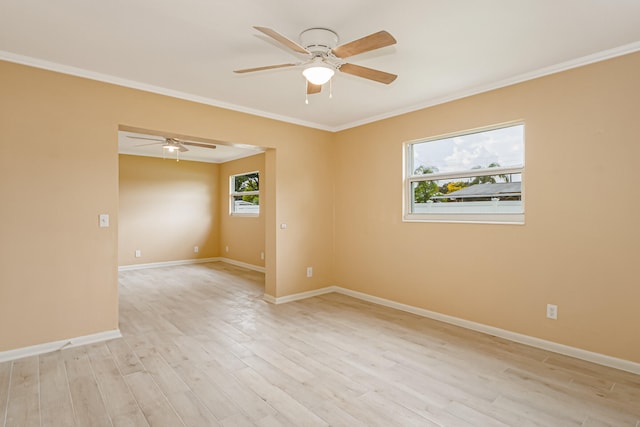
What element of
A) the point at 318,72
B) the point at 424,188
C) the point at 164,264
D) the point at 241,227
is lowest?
the point at 164,264

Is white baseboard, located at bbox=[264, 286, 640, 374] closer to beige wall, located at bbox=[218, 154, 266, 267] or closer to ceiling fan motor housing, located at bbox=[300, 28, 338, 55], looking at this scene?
beige wall, located at bbox=[218, 154, 266, 267]

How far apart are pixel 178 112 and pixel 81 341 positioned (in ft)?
Answer: 8.05

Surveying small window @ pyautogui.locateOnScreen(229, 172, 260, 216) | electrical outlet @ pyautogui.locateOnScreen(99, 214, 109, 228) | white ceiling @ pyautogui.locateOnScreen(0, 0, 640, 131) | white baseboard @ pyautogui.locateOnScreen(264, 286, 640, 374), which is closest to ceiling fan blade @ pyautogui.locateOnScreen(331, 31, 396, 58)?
white ceiling @ pyautogui.locateOnScreen(0, 0, 640, 131)

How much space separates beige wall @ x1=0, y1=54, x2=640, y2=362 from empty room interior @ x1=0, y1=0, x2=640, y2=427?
17 mm

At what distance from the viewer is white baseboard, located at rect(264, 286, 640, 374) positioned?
2637mm

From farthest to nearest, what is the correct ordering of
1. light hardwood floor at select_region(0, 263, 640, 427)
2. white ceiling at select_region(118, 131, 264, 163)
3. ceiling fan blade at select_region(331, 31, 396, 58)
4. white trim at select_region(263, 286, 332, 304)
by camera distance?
white ceiling at select_region(118, 131, 264, 163) < white trim at select_region(263, 286, 332, 304) < light hardwood floor at select_region(0, 263, 640, 427) < ceiling fan blade at select_region(331, 31, 396, 58)

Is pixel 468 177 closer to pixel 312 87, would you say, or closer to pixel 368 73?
pixel 368 73

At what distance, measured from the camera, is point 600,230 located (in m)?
2.71

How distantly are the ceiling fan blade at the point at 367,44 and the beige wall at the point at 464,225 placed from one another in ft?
6.43

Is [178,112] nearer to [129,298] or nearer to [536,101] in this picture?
[129,298]

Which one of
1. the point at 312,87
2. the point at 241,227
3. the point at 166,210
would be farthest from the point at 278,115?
the point at 166,210

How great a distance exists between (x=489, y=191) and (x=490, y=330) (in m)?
1.43

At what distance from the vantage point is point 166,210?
288 inches

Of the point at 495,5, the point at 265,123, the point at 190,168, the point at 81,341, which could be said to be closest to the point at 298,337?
the point at 81,341
